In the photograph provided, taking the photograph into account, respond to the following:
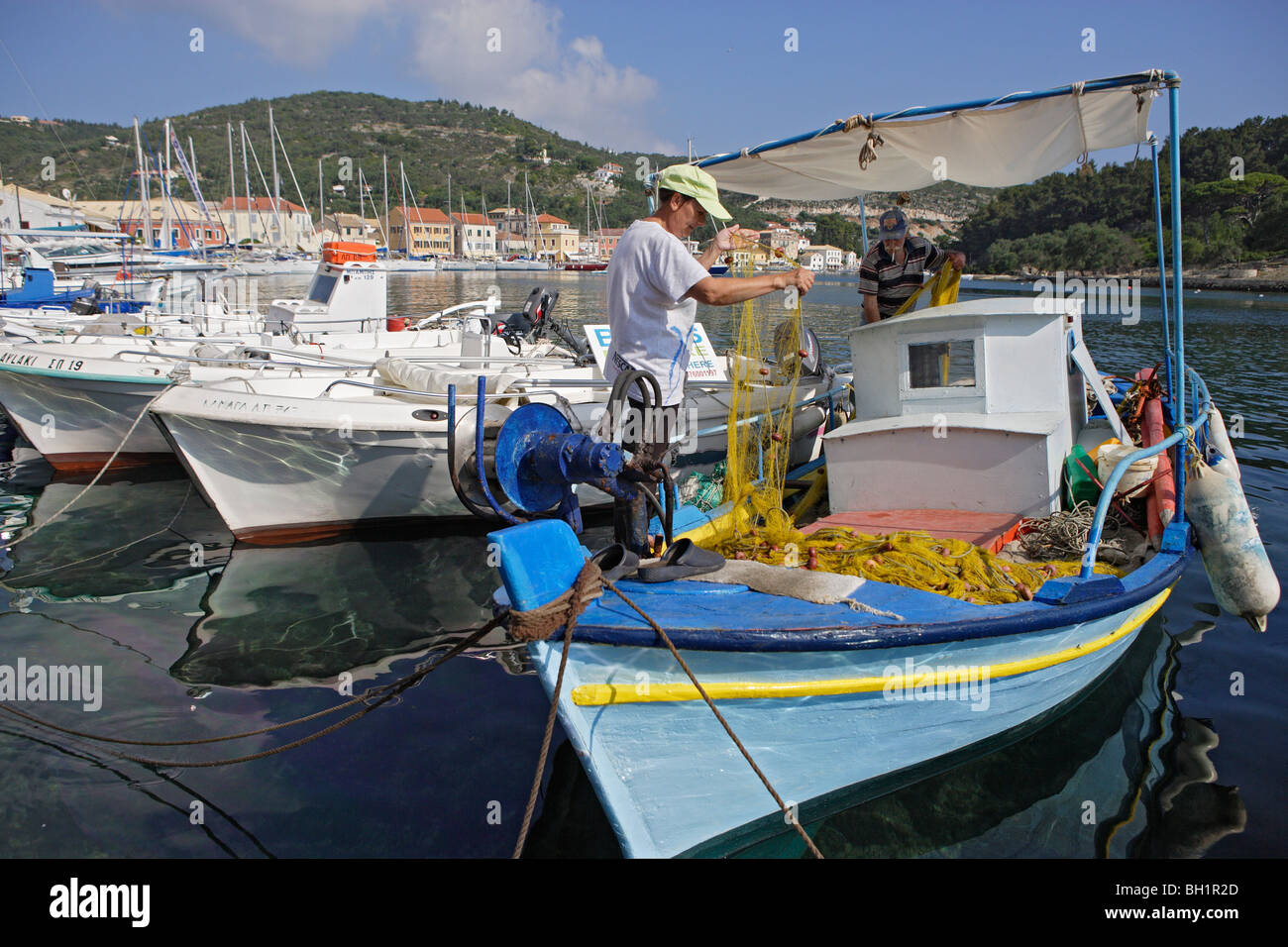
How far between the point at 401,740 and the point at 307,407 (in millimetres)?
4270

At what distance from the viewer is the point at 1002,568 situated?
428cm

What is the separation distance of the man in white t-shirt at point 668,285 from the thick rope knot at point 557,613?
1045mm

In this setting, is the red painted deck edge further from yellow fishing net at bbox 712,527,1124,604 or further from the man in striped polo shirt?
the man in striped polo shirt

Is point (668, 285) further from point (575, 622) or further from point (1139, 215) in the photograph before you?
point (1139, 215)

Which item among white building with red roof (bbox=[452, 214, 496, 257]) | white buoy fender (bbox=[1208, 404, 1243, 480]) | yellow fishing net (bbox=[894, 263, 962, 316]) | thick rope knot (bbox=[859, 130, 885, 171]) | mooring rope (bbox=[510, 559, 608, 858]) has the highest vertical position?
white building with red roof (bbox=[452, 214, 496, 257])

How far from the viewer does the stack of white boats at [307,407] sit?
25.5 ft

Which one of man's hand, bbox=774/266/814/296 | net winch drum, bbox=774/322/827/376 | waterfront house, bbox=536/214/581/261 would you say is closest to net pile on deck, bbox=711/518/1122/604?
man's hand, bbox=774/266/814/296

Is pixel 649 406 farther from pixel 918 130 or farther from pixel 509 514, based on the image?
pixel 918 130

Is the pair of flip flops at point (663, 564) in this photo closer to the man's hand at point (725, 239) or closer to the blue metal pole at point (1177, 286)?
the man's hand at point (725, 239)

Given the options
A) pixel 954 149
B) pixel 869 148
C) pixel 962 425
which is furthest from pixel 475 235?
pixel 962 425

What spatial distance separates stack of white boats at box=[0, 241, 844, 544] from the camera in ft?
25.5

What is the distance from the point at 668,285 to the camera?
371 centimetres

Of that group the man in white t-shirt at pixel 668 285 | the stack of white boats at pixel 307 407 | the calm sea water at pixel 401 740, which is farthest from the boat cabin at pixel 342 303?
the man in white t-shirt at pixel 668 285

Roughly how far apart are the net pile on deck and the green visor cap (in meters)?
1.91
